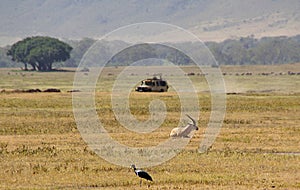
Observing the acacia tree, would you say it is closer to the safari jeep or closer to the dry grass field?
the safari jeep

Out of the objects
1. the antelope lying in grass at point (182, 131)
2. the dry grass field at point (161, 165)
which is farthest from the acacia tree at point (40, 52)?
the antelope lying in grass at point (182, 131)

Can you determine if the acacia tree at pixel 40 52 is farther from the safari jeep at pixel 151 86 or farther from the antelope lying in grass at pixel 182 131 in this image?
the antelope lying in grass at pixel 182 131

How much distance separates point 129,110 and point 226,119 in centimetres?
705

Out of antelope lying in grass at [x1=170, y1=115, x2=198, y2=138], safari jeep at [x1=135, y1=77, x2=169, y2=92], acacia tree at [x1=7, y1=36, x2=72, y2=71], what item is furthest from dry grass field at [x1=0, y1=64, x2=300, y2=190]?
acacia tree at [x1=7, y1=36, x2=72, y2=71]

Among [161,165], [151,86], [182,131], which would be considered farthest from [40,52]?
[161,165]

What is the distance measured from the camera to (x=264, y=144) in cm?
3055

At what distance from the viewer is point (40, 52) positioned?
155875mm

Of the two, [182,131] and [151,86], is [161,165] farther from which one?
[151,86]

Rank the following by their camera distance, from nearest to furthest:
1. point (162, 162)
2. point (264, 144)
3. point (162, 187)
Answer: point (162, 187) < point (162, 162) < point (264, 144)

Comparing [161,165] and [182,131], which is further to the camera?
[182,131]

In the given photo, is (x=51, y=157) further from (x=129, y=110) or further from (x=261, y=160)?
(x=129, y=110)

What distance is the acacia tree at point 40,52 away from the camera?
158 m

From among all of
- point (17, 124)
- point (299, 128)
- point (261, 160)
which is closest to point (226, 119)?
point (299, 128)

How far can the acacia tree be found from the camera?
158 metres
